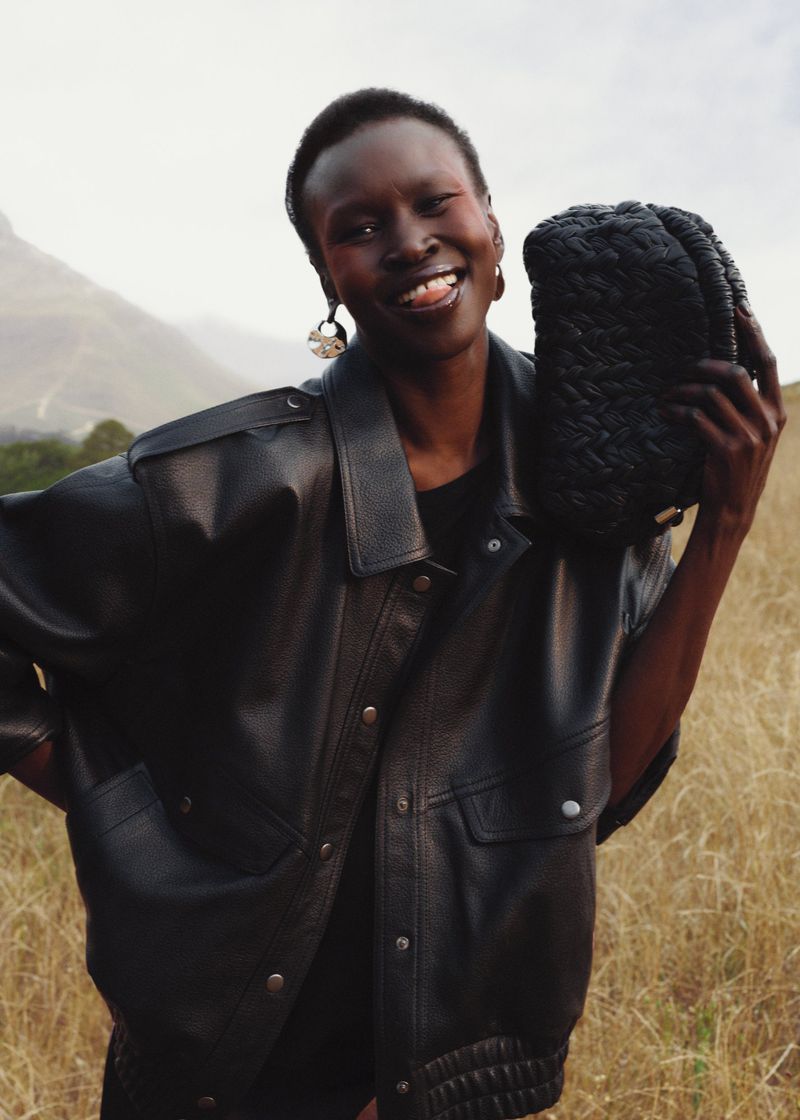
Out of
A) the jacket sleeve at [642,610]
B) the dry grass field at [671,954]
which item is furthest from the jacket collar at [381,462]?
the dry grass field at [671,954]

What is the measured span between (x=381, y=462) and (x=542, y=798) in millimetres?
538

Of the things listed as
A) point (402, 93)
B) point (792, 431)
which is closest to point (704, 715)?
point (402, 93)

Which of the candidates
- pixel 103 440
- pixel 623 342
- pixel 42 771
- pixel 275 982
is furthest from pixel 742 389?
pixel 103 440

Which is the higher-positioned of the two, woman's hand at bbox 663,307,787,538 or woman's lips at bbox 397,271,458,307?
woman's lips at bbox 397,271,458,307

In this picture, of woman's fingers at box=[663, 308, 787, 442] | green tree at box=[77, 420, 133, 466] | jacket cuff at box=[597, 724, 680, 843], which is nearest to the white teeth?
woman's fingers at box=[663, 308, 787, 442]

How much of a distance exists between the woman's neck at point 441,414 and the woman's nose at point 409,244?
147 millimetres

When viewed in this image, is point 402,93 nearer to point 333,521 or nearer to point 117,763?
point 333,521

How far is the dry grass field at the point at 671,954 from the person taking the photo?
93.7 inches

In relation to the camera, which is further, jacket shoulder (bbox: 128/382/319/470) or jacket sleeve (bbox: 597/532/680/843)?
jacket sleeve (bbox: 597/532/680/843)

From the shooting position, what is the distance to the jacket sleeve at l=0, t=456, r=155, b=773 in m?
1.33

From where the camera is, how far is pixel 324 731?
138cm

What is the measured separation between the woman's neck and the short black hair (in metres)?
0.27

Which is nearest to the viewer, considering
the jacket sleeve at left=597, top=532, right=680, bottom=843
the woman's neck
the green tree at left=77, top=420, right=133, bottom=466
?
the woman's neck

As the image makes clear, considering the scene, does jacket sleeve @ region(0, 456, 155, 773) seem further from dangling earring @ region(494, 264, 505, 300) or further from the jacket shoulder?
dangling earring @ region(494, 264, 505, 300)
